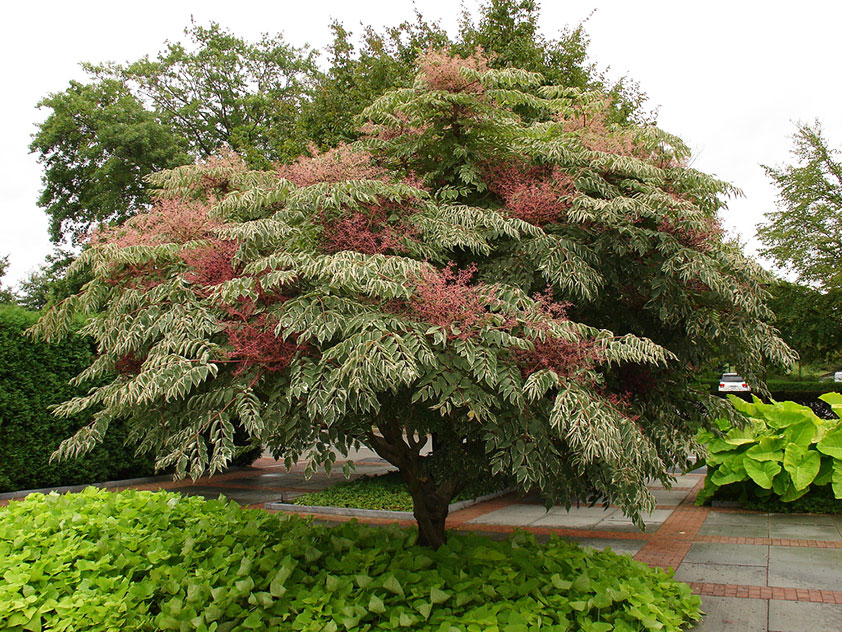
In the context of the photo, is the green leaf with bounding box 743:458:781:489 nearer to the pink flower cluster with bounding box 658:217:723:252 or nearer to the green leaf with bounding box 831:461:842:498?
the green leaf with bounding box 831:461:842:498

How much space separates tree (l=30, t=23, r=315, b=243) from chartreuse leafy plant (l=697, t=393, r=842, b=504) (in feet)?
49.8

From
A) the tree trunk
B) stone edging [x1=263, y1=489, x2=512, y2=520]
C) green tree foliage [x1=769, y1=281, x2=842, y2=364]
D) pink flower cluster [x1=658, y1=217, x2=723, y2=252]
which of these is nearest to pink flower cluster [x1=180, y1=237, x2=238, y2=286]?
the tree trunk

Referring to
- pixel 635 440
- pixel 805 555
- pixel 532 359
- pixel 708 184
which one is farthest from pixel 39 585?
pixel 805 555

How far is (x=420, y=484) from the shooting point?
554 cm

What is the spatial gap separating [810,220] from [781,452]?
53.1 ft

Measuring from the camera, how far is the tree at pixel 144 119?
880 inches

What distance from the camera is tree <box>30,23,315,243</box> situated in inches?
880

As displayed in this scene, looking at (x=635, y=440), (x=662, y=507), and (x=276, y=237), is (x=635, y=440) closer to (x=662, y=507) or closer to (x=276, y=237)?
(x=276, y=237)

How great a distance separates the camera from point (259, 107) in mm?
25188

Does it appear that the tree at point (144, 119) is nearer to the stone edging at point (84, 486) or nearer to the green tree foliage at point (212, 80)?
the green tree foliage at point (212, 80)

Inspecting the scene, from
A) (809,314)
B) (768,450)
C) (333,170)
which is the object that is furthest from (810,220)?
(333,170)

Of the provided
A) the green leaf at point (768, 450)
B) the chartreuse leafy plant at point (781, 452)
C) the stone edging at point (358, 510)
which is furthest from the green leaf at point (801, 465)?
the stone edging at point (358, 510)

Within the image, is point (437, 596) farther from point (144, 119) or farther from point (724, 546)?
point (144, 119)

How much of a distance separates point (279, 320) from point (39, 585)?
301 centimetres
